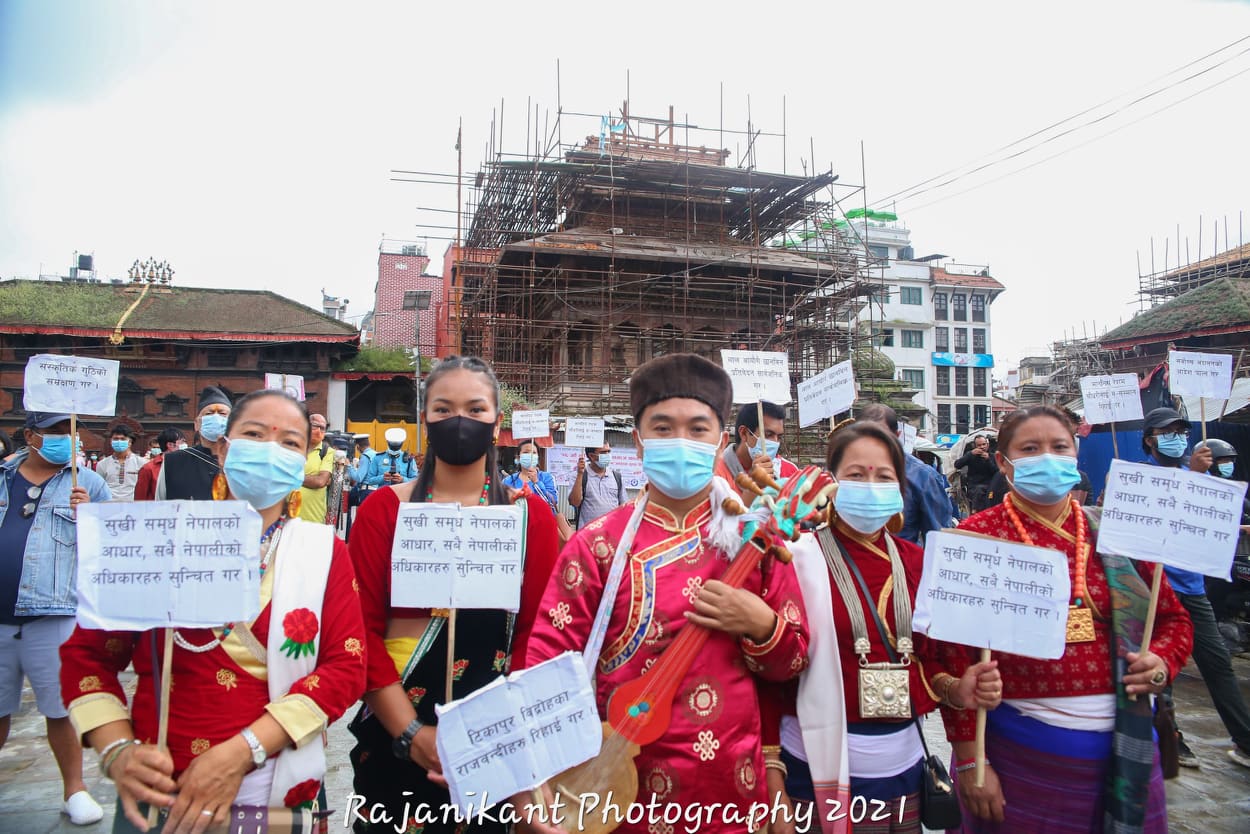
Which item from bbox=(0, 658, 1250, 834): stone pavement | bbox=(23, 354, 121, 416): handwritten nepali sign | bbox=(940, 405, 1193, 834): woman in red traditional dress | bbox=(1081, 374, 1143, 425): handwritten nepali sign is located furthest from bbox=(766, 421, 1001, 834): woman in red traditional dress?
bbox=(1081, 374, 1143, 425): handwritten nepali sign

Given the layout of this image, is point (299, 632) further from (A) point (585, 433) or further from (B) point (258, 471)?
(A) point (585, 433)

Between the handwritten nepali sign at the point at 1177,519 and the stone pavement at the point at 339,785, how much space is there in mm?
2321

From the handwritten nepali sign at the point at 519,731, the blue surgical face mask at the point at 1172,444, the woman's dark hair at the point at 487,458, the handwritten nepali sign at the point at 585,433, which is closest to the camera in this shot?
the handwritten nepali sign at the point at 519,731

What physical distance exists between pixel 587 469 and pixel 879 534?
6349 mm

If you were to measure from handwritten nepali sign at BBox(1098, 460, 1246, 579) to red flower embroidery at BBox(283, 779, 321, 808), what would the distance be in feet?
9.15

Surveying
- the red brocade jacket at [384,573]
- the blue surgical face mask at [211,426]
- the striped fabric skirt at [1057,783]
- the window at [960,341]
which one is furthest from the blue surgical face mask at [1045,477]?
the window at [960,341]

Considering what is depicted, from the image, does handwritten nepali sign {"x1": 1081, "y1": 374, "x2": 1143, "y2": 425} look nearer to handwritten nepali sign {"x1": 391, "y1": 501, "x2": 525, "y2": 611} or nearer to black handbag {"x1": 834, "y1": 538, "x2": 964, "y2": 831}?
black handbag {"x1": 834, "y1": 538, "x2": 964, "y2": 831}

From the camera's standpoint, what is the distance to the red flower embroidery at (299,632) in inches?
88.5

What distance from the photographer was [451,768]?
1933 mm

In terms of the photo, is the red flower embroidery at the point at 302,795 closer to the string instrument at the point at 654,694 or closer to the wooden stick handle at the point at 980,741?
the string instrument at the point at 654,694

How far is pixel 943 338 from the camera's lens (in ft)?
176

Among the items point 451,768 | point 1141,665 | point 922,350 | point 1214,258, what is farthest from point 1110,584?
point 922,350

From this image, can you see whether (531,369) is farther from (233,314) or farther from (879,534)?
(879,534)

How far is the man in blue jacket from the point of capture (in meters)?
4.11
